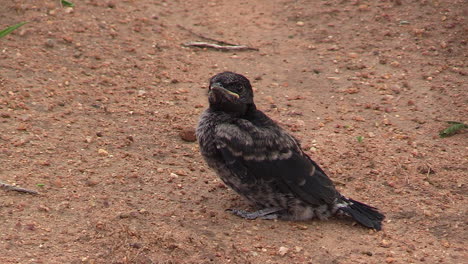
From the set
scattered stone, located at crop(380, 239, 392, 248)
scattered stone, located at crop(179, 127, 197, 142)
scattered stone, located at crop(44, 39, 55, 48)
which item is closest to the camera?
scattered stone, located at crop(380, 239, 392, 248)

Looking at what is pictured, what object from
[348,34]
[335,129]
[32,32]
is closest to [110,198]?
[335,129]

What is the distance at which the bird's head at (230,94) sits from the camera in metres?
6.08

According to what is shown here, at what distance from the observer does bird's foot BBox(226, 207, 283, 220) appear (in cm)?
598

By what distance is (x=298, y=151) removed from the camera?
19.8 ft

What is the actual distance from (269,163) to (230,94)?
0.62 metres

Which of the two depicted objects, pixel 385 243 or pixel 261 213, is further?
pixel 261 213

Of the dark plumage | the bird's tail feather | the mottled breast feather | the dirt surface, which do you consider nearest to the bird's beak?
the dark plumage

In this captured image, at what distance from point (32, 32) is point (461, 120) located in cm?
454

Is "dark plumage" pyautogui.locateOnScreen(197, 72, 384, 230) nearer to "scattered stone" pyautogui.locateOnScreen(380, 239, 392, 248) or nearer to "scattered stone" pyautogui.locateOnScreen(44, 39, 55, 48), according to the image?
"scattered stone" pyautogui.locateOnScreen(380, 239, 392, 248)

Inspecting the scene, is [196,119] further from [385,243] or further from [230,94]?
[385,243]

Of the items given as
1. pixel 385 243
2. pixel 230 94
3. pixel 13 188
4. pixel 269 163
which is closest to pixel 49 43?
pixel 13 188

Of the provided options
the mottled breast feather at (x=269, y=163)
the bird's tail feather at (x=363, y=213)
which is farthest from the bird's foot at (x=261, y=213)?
the bird's tail feather at (x=363, y=213)

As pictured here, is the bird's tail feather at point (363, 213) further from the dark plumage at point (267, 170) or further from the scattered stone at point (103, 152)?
the scattered stone at point (103, 152)

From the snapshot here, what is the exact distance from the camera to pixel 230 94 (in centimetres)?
607
